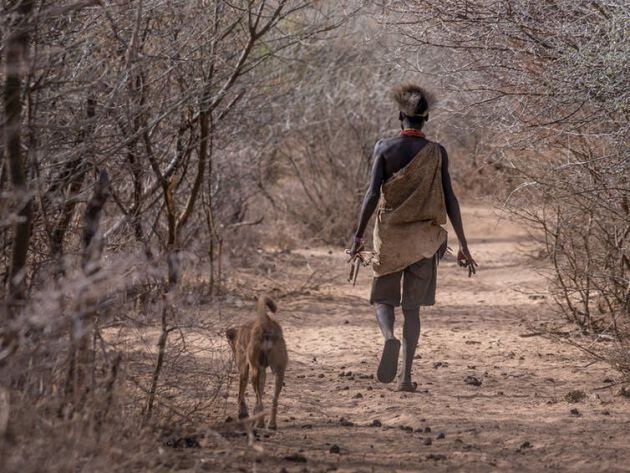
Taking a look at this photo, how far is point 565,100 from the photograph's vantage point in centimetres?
698

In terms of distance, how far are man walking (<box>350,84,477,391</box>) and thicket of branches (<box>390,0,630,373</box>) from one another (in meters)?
0.82

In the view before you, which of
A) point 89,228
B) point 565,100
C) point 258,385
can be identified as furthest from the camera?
point 565,100

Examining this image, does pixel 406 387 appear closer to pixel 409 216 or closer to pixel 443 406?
pixel 443 406

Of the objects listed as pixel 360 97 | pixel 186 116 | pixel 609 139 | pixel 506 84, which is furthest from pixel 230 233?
pixel 609 139

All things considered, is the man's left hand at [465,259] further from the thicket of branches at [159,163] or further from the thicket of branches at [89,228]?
the thicket of branches at [89,228]

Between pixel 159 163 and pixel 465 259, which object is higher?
pixel 159 163

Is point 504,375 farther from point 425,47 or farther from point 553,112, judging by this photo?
point 425,47

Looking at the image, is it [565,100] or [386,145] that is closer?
[386,145]

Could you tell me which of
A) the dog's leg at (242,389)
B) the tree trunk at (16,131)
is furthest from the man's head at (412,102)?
the tree trunk at (16,131)

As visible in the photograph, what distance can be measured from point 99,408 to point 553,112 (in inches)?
172

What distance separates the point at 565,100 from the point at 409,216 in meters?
1.33

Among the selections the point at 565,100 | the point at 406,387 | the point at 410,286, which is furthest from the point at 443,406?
the point at 565,100

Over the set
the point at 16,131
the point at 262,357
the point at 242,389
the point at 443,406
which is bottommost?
the point at 443,406

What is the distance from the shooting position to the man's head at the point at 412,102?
21.8 ft
